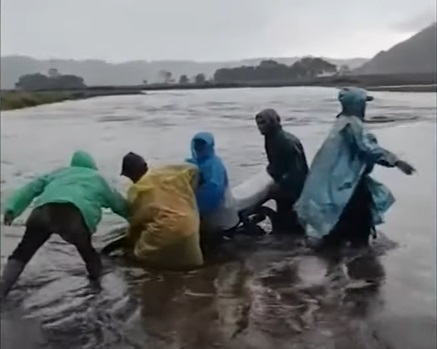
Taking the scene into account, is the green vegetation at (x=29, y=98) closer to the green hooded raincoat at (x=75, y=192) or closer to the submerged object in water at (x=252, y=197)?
the green hooded raincoat at (x=75, y=192)

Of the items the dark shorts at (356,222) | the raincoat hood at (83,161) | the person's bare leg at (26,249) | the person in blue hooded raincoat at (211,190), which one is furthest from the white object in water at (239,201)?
the person's bare leg at (26,249)

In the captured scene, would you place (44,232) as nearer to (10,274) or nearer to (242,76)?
(10,274)

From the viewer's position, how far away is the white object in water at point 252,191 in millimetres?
3641

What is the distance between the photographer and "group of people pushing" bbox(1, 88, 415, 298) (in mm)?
2949

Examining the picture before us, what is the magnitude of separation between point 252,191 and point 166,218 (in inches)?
23.1

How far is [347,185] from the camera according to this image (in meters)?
3.48

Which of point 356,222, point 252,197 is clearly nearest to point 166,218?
point 252,197

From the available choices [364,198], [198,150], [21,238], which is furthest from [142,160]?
[364,198]

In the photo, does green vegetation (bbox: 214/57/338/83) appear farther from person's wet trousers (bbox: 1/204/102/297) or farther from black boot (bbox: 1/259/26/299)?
black boot (bbox: 1/259/26/299)

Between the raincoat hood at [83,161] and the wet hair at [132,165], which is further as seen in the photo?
the wet hair at [132,165]

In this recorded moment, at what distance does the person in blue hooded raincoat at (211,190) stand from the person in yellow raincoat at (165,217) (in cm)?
7

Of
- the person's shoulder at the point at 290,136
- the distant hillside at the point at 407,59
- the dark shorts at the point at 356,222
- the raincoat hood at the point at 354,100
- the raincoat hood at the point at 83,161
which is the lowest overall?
the dark shorts at the point at 356,222

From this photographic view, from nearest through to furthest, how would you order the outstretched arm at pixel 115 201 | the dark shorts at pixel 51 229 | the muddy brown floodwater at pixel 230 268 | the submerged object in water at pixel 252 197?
the muddy brown floodwater at pixel 230 268 → the dark shorts at pixel 51 229 → the outstretched arm at pixel 115 201 → the submerged object in water at pixel 252 197

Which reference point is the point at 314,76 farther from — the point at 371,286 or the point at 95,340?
the point at 95,340
